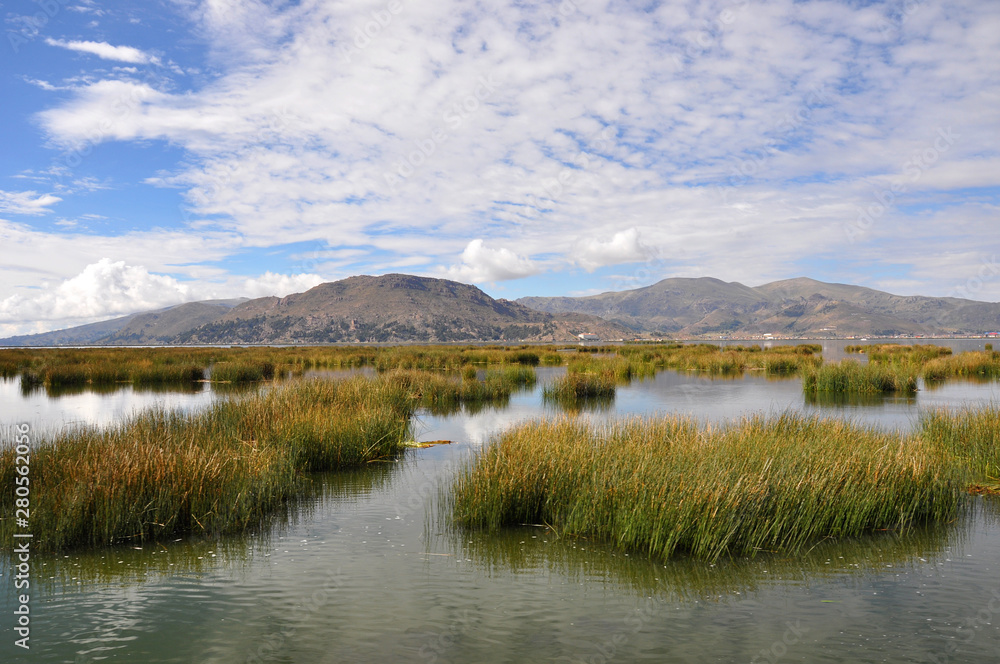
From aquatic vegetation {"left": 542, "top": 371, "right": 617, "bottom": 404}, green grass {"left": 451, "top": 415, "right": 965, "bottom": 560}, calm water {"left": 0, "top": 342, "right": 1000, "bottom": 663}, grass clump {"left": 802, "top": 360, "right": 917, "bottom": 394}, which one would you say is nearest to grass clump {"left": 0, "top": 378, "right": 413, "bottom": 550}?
calm water {"left": 0, "top": 342, "right": 1000, "bottom": 663}

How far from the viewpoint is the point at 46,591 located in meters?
6.45

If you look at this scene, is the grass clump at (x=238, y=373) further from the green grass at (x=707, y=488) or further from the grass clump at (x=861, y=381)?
the grass clump at (x=861, y=381)

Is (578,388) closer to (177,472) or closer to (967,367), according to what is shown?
(177,472)

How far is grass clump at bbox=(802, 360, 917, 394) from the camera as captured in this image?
26.8 m

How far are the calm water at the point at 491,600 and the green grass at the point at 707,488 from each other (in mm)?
320

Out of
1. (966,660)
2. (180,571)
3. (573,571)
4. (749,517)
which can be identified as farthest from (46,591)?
(966,660)

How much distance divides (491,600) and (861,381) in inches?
1047

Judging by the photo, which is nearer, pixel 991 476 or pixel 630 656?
pixel 630 656

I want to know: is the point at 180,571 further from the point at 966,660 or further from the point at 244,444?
the point at 966,660

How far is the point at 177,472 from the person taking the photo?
8375 millimetres

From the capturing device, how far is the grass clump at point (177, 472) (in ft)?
25.3

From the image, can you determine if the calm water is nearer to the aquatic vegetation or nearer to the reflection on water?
the reflection on water

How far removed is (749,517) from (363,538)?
208 inches

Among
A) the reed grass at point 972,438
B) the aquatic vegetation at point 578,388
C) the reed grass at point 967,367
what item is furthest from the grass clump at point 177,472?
the reed grass at point 967,367
